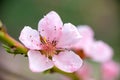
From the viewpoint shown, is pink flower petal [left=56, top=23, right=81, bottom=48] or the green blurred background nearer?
pink flower petal [left=56, top=23, right=81, bottom=48]

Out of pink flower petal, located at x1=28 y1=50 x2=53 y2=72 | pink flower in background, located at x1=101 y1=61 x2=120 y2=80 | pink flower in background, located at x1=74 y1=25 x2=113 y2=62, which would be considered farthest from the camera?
pink flower in background, located at x1=101 y1=61 x2=120 y2=80

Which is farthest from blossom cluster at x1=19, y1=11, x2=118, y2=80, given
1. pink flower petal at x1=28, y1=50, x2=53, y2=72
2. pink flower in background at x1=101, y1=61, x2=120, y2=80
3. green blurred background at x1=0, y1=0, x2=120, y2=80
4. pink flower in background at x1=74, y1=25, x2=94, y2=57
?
green blurred background at x1=0, y1=0, x2=120, y2=80

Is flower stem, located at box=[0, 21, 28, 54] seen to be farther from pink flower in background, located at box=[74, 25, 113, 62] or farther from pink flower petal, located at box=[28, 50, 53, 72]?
pink flower in background, located at box=[74, 25, 113, 62]

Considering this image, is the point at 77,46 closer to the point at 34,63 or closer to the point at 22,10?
the point at 34,63

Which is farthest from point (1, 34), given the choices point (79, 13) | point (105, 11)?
point (105, 11)

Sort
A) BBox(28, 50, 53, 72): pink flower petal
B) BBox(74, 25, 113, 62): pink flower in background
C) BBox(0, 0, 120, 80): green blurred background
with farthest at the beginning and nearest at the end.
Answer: BBox(0, 0, 120, 80): green blurred background → BBox(74, 25, 113, 62): pink flower in background → BBox(28, 50, 53, 72): pink flower petal

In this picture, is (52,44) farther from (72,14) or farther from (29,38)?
(72,14)

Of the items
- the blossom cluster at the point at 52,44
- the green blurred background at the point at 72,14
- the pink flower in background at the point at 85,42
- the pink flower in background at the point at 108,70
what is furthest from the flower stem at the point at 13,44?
the green blurred background at the point at 72,14

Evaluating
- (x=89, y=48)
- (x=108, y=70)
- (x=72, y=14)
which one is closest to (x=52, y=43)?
(x=89, y=48)
